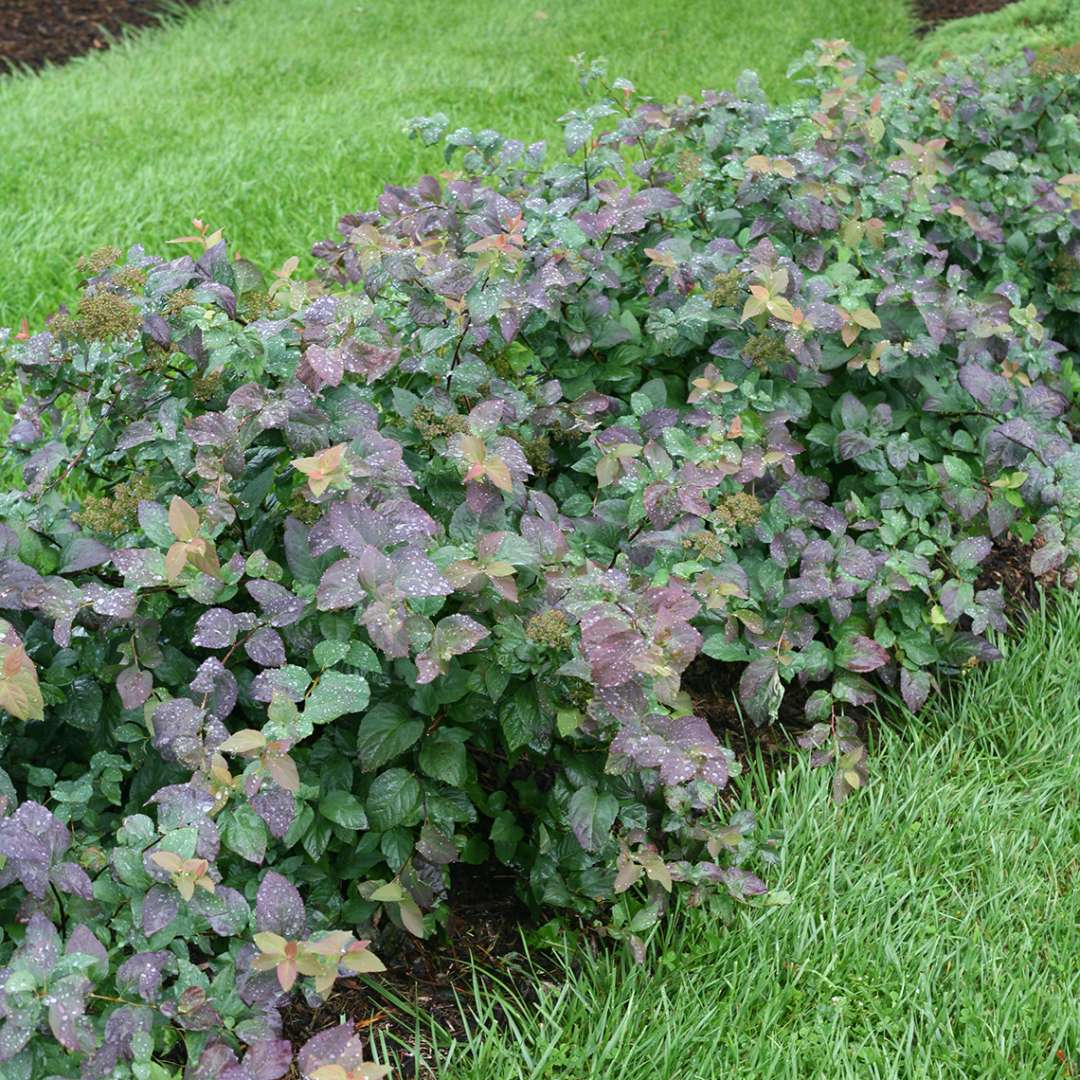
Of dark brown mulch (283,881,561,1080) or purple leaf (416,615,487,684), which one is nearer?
purple leaf (416,615,487,684)

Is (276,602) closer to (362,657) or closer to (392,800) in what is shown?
(362,657)

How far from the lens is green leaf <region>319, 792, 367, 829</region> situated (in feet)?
5.75

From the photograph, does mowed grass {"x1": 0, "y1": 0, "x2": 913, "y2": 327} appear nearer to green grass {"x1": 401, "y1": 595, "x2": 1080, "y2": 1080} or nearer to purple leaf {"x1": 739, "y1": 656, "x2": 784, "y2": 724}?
purple leaf {"x1": 739, "y1": 656, "x2": 784, "y2": 724}

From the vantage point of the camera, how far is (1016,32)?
5.88 metres

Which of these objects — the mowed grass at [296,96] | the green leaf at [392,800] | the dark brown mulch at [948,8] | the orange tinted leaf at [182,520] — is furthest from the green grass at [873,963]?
the dark brown mulch at [948,8]

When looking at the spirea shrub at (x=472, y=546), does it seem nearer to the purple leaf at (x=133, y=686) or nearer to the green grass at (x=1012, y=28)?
the purple leaf at (x=133, y=686)

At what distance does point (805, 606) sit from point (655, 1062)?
1.01 m

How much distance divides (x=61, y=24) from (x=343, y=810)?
7.53 m

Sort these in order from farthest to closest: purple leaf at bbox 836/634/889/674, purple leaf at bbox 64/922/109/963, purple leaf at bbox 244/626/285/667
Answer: purple leaf at bbox 836/634/889/674 < purple leaf at bbox 244/626/285/667 < purple leaf at bbox 64/922/109/963

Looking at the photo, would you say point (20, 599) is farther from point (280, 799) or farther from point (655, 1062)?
point (655, 1062)

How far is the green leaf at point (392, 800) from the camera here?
5.88 feet

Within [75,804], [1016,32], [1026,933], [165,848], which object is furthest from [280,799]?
[1016,32]

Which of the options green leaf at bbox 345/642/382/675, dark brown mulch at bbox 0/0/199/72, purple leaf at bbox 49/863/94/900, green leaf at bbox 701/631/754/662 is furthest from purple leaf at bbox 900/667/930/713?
dark brown mulch at bbox 0/0/199/72

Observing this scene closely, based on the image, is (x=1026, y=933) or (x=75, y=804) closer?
(x=75, y=804)
